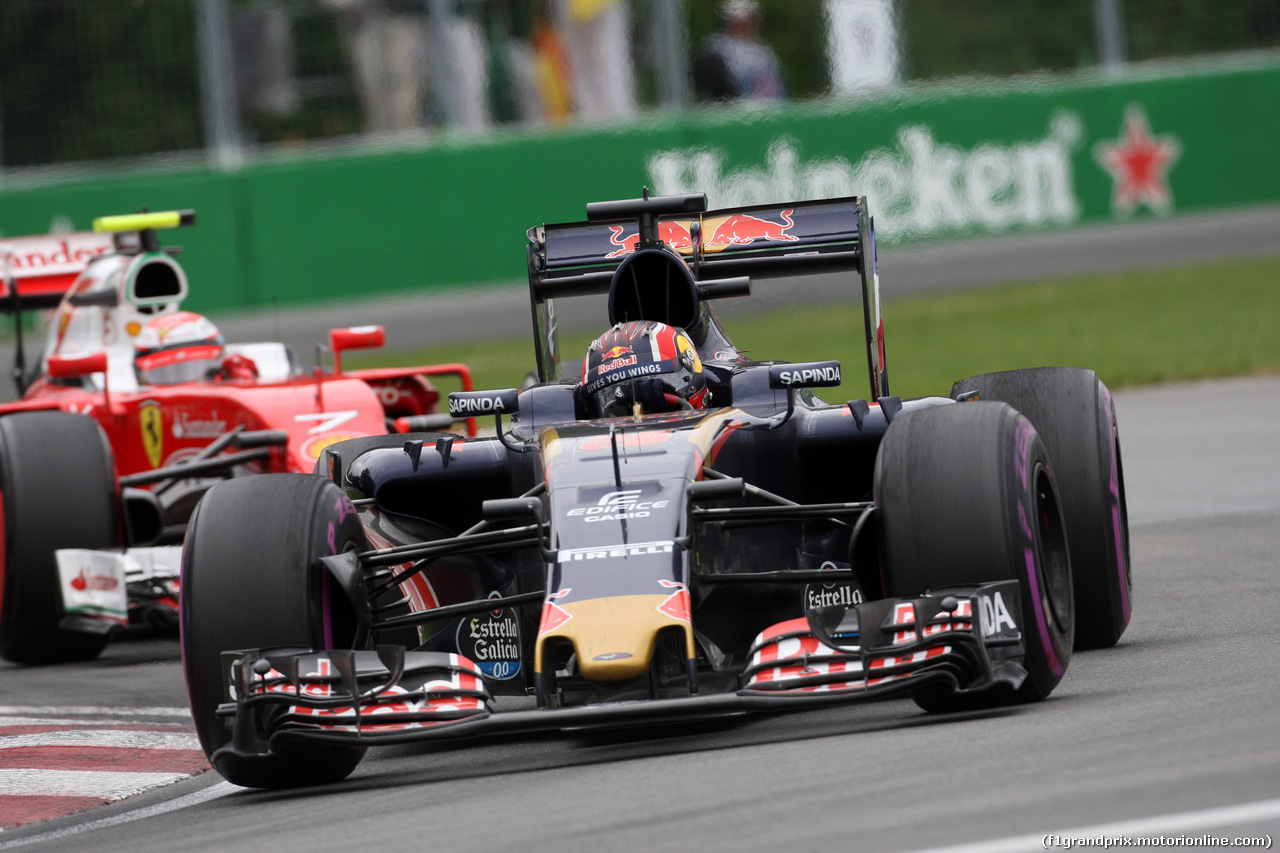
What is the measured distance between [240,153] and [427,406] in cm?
1133

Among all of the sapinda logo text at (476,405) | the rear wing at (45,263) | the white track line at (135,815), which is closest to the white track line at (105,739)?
the white track line at (135,815)

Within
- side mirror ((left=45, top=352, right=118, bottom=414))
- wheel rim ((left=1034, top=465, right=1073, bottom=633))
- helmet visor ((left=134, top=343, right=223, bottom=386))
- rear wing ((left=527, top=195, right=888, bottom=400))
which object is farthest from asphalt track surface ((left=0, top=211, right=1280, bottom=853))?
helmet visor ((left=134, top=343, right=223, bottom=386))

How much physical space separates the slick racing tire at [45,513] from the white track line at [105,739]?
184 centimetres

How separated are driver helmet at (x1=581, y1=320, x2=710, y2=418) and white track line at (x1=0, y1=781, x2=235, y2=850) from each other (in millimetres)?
1833

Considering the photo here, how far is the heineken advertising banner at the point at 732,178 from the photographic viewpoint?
22.0 metres

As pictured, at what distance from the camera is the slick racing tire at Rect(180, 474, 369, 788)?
233 inches

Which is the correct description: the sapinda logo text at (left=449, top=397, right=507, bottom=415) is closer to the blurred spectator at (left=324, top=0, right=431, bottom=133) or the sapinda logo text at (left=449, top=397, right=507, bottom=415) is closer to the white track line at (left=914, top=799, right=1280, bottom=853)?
the white track line at (left=914, top=799, right=1280, bottom=853)

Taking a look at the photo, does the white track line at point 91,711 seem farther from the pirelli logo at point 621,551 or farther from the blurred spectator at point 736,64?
the blurred spectator at point 736,64

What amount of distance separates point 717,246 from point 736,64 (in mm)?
15199

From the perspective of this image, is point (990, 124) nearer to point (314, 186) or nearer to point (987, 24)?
point (987, 24)

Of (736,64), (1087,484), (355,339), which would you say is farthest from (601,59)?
(1087,484)

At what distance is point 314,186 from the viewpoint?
22062 millimetres

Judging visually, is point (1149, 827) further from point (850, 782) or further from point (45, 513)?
point (45, 513)

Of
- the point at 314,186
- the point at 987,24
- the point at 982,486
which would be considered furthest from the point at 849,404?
the point at 987,24
